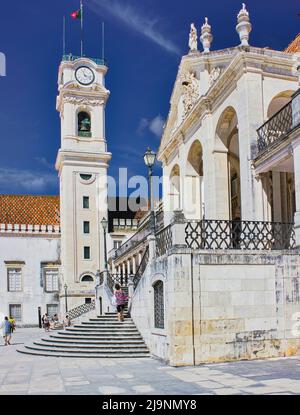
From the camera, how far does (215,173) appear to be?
2058cm

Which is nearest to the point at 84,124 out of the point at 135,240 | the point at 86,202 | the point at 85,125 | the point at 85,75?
the point at 85,125

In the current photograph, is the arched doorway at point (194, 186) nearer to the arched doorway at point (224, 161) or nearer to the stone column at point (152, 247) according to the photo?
the arched doorway at point (224, 161)

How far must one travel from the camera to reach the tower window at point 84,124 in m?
49.5

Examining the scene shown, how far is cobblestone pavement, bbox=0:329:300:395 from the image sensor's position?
960 cm

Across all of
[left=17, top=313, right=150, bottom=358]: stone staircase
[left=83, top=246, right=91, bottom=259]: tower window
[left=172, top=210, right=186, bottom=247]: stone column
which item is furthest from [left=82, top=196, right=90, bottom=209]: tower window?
[left=172, top=210, right=186, bottom=247]: stone column

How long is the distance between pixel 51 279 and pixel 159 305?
1363 inches

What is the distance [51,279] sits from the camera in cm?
4822

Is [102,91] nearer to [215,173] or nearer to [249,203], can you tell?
[215,173]

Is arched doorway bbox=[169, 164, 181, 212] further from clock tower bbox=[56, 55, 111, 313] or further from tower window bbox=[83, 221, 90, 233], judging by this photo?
tower window bbox=[83, 221, 90, 233]

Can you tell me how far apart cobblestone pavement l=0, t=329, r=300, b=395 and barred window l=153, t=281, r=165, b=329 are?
3.35 ft

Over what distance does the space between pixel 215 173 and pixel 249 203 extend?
3.20 m

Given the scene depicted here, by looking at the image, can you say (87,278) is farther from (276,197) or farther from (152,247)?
(152,247)

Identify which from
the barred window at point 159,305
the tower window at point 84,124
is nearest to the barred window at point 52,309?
the tower window at point 84,124
